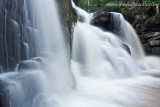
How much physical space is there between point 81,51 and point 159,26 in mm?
6635

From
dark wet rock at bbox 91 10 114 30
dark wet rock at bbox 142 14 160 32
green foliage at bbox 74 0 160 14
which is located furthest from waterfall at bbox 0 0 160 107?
green foliage at bbox 74 0 160 14

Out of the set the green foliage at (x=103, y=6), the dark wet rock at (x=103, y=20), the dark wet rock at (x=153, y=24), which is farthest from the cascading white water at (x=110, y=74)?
the green foliage at (x=103, y=6)

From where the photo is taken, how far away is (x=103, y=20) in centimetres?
860

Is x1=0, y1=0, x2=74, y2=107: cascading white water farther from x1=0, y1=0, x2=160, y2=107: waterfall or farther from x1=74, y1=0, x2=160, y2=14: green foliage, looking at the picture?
x1=74, y1=0, x2=160, y2=14: green foliage

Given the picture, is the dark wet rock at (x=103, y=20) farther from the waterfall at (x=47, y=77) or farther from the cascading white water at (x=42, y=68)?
the cascading white water at (x=42, y=68)

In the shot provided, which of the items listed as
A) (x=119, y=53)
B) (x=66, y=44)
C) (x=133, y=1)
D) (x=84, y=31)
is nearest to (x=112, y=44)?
(x=119, y=53)

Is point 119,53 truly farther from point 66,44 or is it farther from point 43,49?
point 43,49

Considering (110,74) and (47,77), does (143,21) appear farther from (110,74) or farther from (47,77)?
(47,77)

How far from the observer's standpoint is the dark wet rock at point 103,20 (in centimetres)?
859

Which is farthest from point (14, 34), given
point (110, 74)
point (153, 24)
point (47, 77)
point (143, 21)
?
point (143, 21)

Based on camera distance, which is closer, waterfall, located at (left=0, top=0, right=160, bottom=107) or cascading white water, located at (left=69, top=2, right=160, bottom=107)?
waterfall, located at (left=0, top=0, right=160, bottom=107)

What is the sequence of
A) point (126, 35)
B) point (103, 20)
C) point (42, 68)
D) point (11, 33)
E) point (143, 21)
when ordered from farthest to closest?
point (143, 21) < point (126, 35) < point (103, 20) < point (42, 68) < point (11, 33)

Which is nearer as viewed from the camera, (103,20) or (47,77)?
(47,77)

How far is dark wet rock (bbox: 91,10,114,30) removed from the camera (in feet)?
28.2
